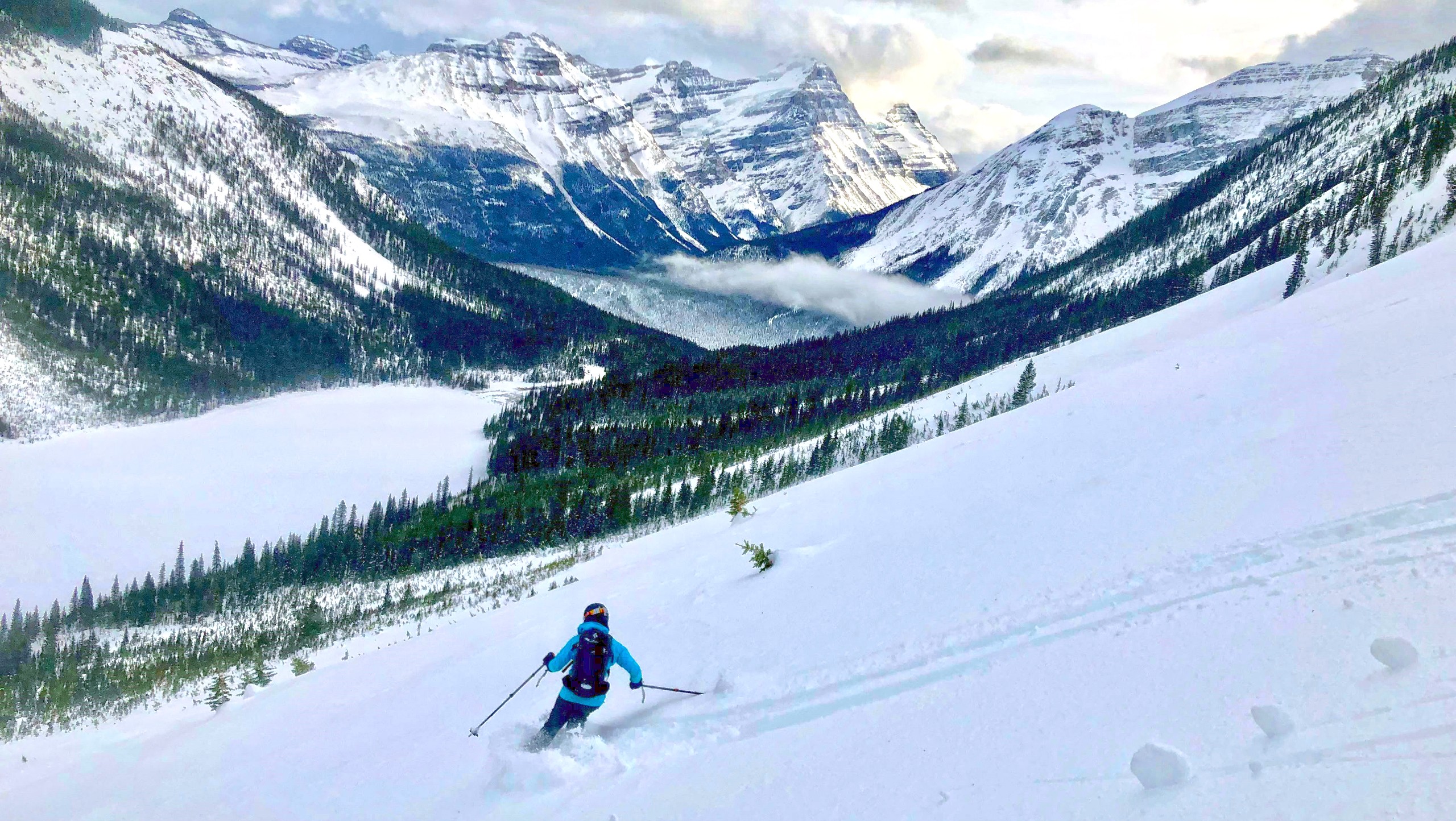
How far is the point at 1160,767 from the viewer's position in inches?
230

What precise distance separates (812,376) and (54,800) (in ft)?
555

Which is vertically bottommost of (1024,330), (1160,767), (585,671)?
(585,671)

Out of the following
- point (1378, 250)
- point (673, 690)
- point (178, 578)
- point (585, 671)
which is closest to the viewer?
point (585, 671)

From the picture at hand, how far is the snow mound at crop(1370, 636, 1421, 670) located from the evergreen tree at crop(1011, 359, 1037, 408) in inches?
3027

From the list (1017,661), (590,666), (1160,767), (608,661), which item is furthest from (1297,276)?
(590,666)

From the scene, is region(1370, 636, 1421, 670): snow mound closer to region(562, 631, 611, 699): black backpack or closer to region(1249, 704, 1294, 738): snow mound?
region(1249, 704, 1294, 738): snow mound

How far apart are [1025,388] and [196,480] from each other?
12222 centimetres

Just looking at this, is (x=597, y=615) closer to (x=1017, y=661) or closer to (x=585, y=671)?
(x=585, y=671)

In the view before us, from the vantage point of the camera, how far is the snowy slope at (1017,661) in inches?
245

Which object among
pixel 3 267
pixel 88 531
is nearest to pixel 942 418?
pixel 88 531

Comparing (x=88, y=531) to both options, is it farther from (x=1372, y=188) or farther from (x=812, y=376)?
(x=1372, y=188)

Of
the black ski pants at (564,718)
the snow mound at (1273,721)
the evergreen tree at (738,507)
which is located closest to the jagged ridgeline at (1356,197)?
the evergreen tree at (738,507)

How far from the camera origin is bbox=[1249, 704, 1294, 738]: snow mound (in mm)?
5867

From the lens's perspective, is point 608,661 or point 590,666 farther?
point 608,661
